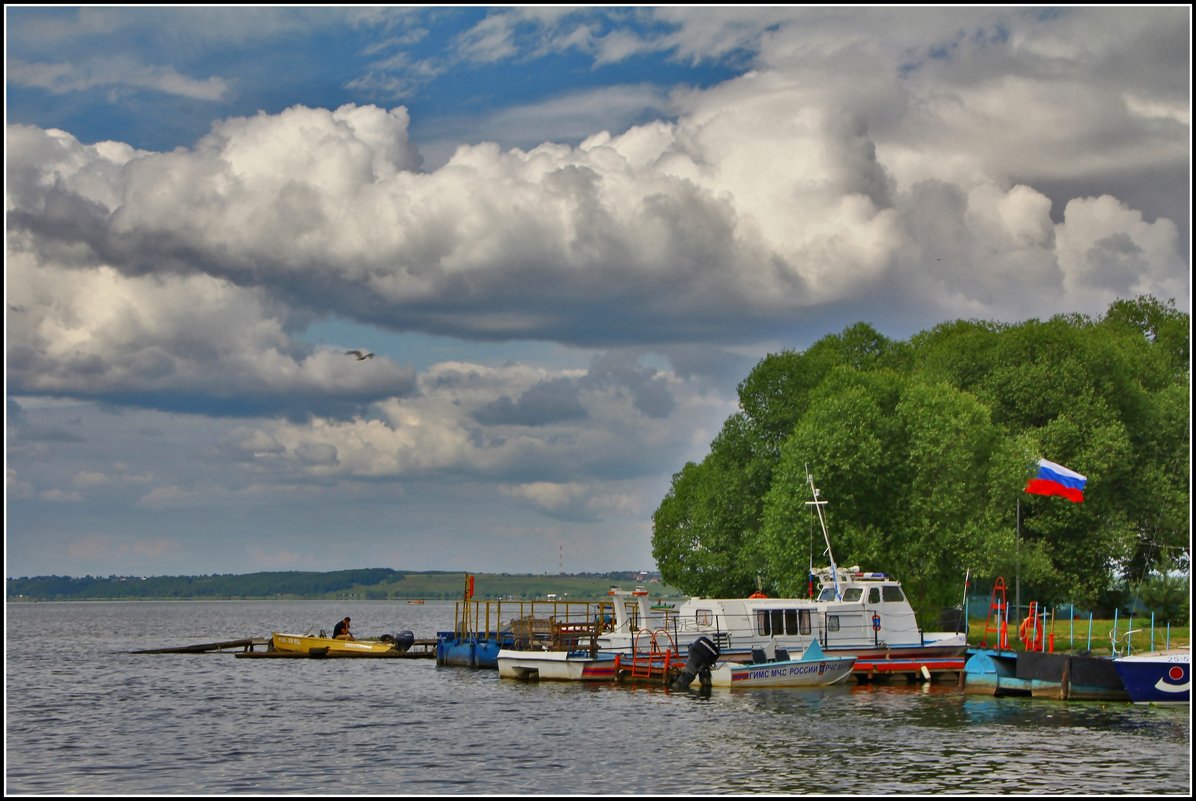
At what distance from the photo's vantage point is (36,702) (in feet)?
198

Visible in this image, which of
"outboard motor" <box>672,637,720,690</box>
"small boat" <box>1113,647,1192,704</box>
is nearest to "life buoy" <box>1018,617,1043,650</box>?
"small boat" <box>1113,647,1192,704</box>

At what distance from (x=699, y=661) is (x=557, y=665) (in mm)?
8154

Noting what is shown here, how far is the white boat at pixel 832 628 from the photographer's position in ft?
204

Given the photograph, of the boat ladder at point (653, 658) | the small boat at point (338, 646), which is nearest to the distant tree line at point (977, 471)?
the boat ladder at point (653, 658)

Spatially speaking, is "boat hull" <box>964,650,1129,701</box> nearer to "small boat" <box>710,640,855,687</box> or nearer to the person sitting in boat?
"small boat" <box>710,640,855,687</box>

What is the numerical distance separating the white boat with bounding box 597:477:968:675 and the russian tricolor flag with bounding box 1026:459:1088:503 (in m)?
10.8

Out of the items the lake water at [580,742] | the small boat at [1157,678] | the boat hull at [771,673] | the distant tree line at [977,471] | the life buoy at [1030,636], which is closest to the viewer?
the lake water at [580,742]

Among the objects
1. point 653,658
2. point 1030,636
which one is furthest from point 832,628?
point 1030,636

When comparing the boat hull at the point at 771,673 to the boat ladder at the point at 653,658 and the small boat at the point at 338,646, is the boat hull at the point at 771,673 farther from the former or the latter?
the small boat at the point at 338,646

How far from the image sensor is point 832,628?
63031mm

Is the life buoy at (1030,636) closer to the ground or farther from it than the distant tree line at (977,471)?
closer to the ground

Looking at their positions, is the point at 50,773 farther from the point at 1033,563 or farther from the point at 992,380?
the point at 992,380

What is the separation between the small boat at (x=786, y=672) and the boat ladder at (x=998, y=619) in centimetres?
722

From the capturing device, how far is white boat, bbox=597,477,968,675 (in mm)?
62094
